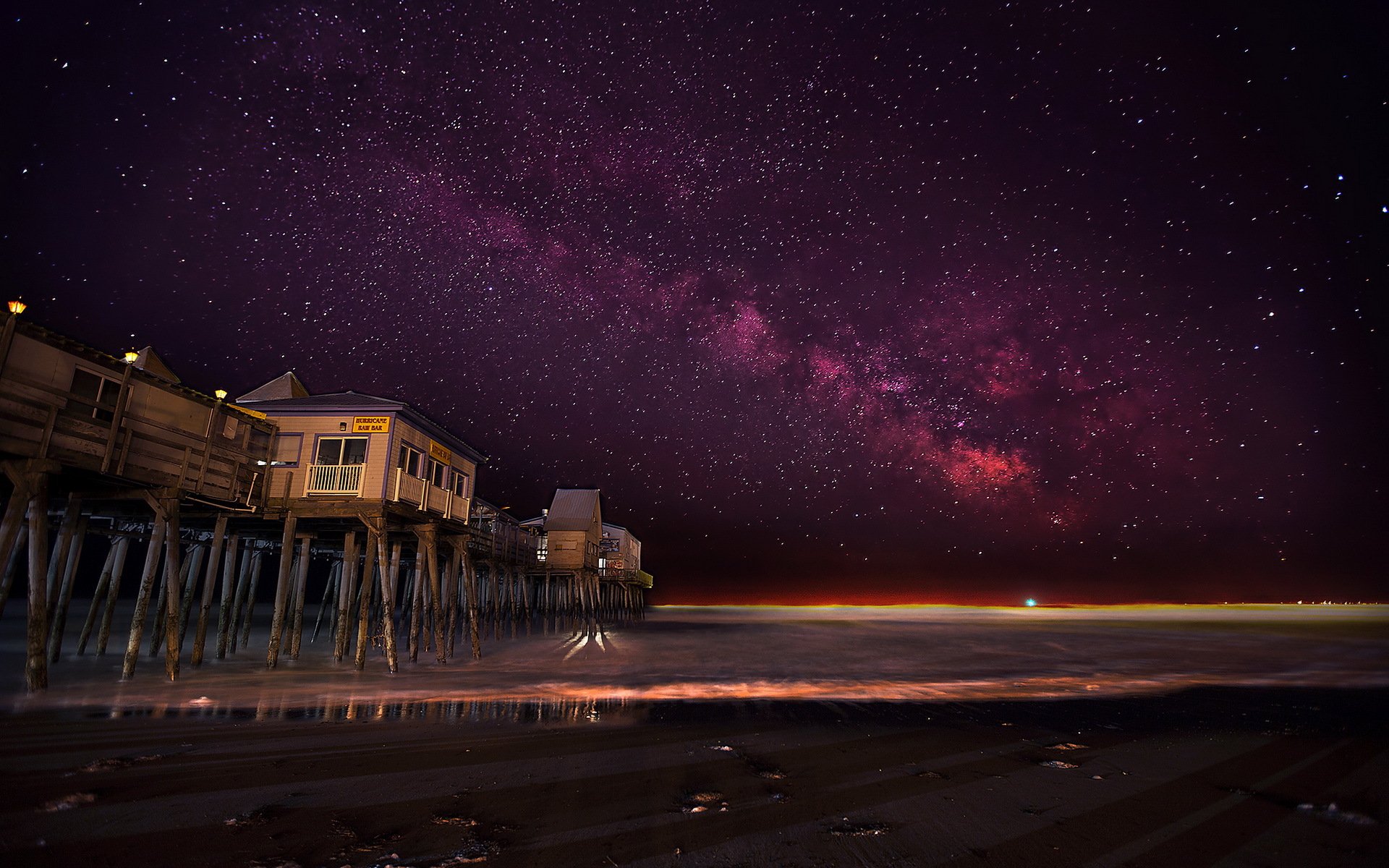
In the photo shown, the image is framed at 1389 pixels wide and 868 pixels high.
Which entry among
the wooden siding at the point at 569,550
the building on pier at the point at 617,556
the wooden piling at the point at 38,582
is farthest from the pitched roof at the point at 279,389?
the building on pier at the point at 617,556

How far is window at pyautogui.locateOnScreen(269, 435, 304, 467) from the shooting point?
19.8 meters

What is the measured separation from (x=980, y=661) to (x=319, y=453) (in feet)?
82.3

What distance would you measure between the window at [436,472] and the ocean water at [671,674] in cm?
603

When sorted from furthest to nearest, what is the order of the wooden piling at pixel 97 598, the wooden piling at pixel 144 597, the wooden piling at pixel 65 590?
the wooden piling at pixel 97 598, the wooden piling at pixel 65 590, the wooden piling at pixel 144 597

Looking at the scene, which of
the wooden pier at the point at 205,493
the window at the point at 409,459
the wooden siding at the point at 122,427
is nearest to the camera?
the wooden siding at the point at 122,427

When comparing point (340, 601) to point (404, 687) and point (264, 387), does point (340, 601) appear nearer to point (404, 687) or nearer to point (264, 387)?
point (404, 687)

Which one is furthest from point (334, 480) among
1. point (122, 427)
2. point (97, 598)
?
point (97, 598)

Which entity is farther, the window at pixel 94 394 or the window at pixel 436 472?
the window at pixel 436 472

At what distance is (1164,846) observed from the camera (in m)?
5.43

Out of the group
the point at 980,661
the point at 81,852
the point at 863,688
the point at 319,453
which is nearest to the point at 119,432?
the point at 319,453

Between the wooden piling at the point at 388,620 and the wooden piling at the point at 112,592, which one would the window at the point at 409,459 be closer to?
the wooden piling at the point at 388,620

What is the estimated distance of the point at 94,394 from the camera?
1453 centimetres

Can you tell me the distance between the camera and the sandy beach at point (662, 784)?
514cm

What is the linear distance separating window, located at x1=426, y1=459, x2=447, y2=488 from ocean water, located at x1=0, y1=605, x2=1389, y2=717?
237 inches
